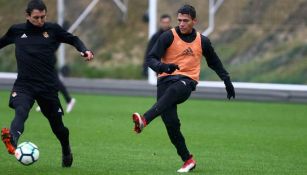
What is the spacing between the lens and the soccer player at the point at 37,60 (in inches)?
412

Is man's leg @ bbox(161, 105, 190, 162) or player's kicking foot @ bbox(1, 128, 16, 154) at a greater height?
player's kicking foot @ bbox(1, 128, 16, 154)

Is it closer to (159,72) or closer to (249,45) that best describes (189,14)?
(159,72)

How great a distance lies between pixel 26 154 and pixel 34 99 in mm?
1182

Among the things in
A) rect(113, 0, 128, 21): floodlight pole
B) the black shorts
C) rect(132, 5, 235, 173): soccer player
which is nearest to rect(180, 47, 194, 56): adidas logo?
rect(132, 5, 235, 173): soccer player

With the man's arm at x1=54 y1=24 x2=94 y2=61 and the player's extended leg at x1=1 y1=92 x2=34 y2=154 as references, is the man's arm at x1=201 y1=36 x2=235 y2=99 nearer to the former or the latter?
the man's arm at x1=54 y1=24 x2=94 y2=61

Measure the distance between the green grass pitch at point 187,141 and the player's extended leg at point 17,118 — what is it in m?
0.77

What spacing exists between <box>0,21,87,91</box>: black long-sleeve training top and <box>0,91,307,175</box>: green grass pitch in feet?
3.89

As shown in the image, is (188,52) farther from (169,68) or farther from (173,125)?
(173,125)

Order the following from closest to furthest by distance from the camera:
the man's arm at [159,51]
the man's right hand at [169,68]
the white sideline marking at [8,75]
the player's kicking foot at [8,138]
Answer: the player's kicking foot at [8,138] → the man's right hand at [169,68] → the man's arm at [159,51] → the white sideline marking at [8,75]

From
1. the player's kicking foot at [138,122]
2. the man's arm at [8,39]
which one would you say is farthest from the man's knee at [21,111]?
the player's kicking foot at [138,122]

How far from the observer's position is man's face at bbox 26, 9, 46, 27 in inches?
411

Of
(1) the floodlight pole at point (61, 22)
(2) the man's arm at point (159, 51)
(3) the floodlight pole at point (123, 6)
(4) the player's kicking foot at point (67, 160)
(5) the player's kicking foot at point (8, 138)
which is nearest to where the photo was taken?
(5) the player's kicking foot at point (8, 138)

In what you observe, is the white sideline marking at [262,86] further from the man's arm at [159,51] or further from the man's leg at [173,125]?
the man's arm at [159,51]

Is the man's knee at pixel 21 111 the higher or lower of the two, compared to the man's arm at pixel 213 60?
lower
